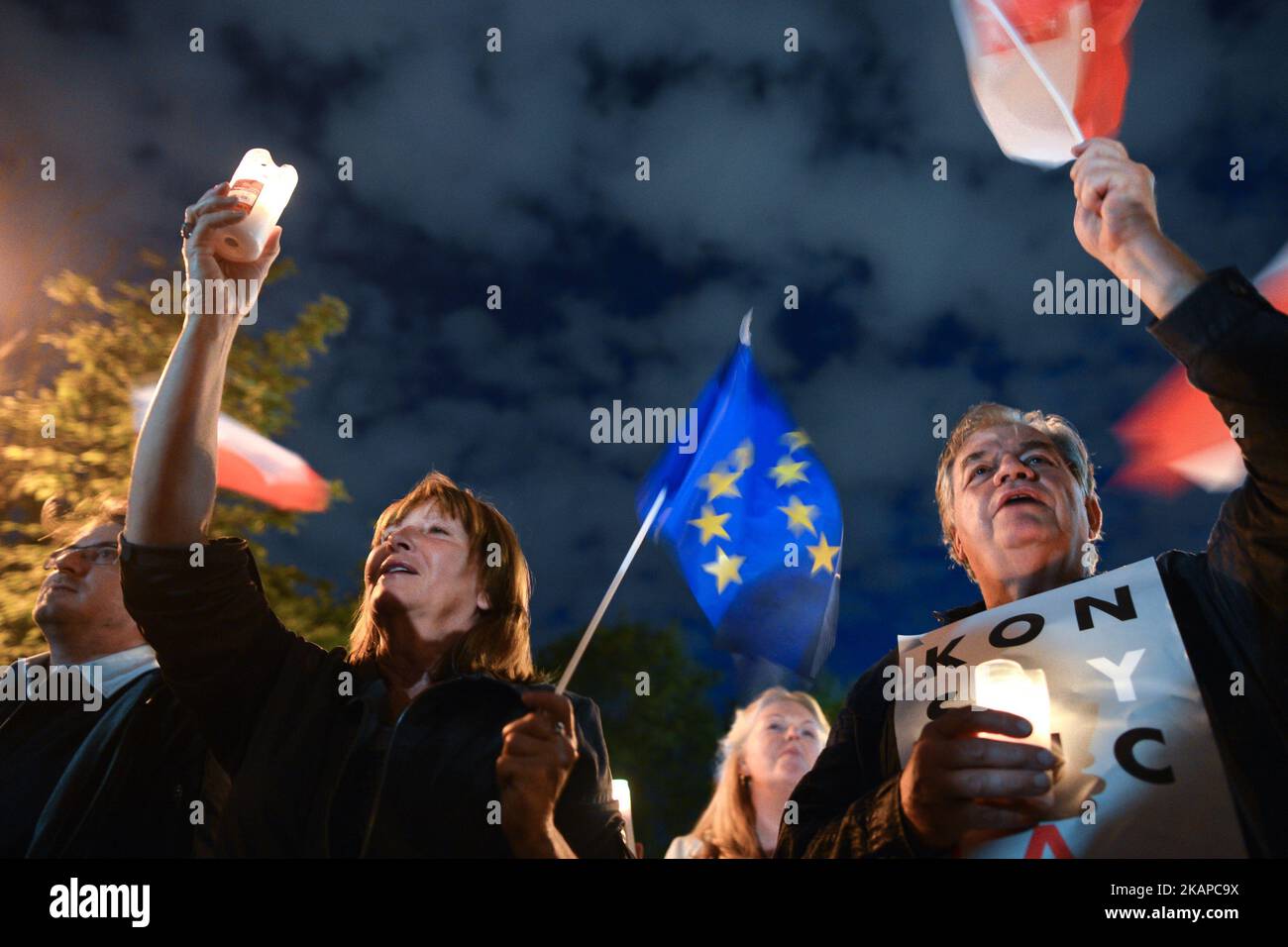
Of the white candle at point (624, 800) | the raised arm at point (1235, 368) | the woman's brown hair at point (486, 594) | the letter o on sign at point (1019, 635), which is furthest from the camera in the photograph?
the white candle at point (624, 800)

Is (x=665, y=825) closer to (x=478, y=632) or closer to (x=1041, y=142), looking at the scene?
(x=478, y=632)

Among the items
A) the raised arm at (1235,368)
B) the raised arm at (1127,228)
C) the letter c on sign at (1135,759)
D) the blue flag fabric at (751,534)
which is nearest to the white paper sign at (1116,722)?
the letter c on sign at (1135,759)

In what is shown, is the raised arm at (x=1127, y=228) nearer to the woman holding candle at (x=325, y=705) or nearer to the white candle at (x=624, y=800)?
the woman holding candle at (x=325, y=705)

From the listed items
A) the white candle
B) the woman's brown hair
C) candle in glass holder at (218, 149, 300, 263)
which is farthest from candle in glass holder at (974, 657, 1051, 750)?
candle in glass holder at (218, 149, 300, 263)

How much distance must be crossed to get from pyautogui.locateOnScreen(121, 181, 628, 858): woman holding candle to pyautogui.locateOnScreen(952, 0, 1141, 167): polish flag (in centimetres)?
318

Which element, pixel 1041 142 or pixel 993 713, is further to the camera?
pixel 1041 142

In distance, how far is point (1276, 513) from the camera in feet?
10.8

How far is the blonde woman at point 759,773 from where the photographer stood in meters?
4.41

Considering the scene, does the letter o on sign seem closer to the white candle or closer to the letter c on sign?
the letter c on sign

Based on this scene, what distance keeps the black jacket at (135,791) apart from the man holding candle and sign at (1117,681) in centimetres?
247

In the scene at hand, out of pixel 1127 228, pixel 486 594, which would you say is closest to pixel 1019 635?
pixel 1127 228
